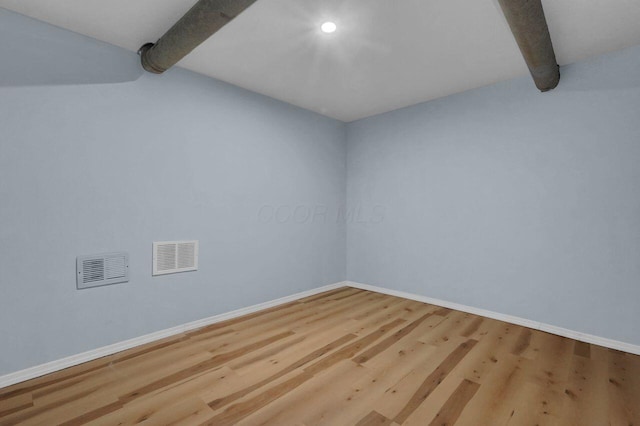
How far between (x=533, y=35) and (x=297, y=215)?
275cm

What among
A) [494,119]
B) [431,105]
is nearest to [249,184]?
[431,105]

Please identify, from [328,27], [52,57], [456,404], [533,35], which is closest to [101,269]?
[52,57]

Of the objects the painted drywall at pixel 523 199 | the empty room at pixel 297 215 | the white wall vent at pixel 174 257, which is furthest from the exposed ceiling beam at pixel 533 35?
the white wall vent at pixel 174 257

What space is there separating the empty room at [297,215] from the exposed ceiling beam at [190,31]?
0.02 metres

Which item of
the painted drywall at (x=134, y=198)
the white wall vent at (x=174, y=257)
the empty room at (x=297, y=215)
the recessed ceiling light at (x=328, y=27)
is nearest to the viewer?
the empty room at (x=297, y=215)

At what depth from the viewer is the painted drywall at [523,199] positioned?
236 cm

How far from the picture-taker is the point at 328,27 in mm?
2074

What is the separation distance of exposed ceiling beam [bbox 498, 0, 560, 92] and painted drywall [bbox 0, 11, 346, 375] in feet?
7.93

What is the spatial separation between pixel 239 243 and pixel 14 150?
1809 millimetres

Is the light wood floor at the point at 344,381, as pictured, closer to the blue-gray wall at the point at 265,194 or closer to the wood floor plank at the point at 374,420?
the wood floor plank at the point at 374,420

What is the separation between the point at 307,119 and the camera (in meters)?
3.80

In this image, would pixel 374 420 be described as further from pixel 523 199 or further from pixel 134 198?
pixel 523 199

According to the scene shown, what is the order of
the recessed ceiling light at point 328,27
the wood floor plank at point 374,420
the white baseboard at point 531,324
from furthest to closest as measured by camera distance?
the white baseboard at point 531,324
the recessed ceiling light at point 328,27
the wood floor plank at point 374,420

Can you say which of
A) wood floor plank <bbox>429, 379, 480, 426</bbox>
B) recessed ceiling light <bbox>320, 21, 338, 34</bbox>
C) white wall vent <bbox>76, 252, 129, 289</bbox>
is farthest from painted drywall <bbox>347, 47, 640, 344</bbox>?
white wall vent <bbox>76, 252, 129, 289</bbox>
